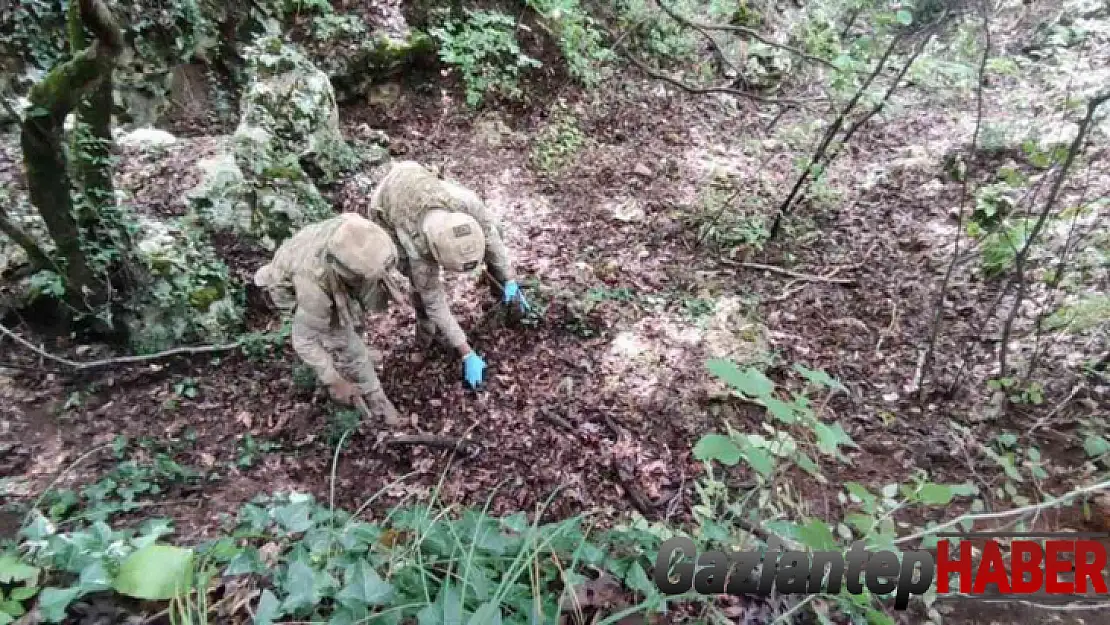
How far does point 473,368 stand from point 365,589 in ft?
9.89

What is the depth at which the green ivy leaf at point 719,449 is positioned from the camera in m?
1.76

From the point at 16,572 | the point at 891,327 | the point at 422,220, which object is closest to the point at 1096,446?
the point at 891,327

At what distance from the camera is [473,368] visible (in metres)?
4.45

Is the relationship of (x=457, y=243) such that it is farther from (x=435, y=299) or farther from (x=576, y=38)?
(x=576, y=38)

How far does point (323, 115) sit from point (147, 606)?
5322 mm

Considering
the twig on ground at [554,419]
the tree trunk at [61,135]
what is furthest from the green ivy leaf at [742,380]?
the tree trunk at [61,135]

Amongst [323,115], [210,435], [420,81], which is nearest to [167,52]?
[323,115]

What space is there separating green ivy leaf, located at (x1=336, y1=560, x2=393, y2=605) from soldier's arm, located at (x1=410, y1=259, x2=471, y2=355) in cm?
286

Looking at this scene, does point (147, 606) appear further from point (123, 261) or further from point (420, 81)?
point (420, 81)

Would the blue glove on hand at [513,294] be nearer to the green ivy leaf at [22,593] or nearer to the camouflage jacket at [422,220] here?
the camouflage jacket at [422,220]

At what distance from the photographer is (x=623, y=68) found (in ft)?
25.5

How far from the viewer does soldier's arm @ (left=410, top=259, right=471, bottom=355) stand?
165 inches

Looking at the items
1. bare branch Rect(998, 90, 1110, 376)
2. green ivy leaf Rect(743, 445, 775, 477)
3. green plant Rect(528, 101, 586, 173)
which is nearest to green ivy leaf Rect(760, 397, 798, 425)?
green ivy leaf Rect(743, 445, 775, 477)

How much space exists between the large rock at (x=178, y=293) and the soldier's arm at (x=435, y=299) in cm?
164
